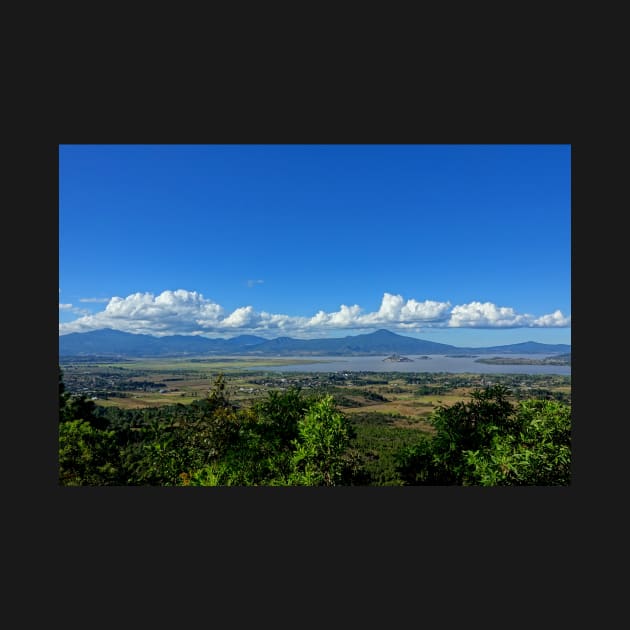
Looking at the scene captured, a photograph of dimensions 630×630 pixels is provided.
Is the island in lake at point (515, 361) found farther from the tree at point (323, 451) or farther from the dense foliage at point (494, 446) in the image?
the tree at point (323, 451)

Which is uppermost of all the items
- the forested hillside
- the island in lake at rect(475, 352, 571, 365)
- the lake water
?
the island in lake at rect(475, 352, 571, 365)

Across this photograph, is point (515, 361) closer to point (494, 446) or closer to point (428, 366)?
point (428, 366)

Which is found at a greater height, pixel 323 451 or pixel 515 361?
pixel 515 361

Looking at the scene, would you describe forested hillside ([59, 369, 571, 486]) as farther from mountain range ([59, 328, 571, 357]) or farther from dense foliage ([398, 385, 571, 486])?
mountain range ([59, 328, 571, 357])

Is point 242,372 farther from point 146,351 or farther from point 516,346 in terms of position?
point 516,346

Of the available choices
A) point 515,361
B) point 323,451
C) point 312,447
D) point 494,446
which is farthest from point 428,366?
point 312,447

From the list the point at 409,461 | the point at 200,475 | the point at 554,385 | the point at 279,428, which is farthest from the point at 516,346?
the point at 200,475

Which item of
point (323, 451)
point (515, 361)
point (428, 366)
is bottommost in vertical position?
point (323, 451)

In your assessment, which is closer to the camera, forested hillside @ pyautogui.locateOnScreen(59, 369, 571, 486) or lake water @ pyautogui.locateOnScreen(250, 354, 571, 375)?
forested hillside @ pyautogui.locateOnScreen(59, 369, 571, 486)

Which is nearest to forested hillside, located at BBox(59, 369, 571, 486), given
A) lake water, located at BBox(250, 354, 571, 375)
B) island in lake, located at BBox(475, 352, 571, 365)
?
lake water, located at BBox(250, 354, 571, 375)

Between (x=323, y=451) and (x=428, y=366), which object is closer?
(x=323, y=451)
